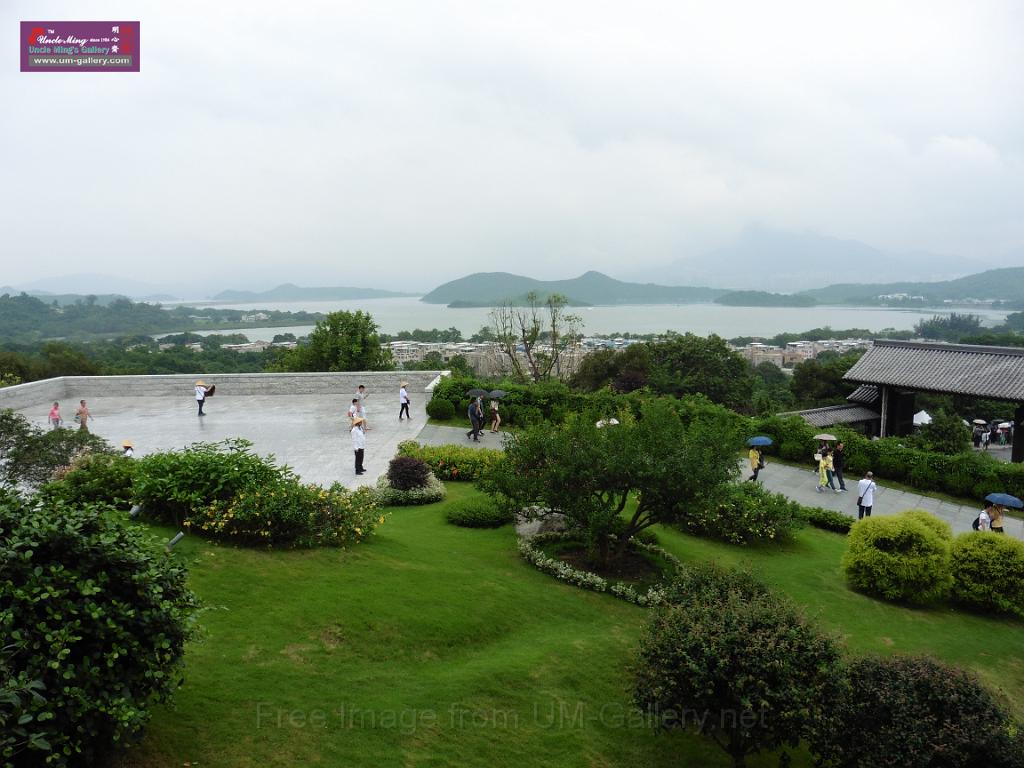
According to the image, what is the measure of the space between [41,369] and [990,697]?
3105 centimetres

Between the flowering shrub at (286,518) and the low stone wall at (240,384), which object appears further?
the low stone wall at (240,384)

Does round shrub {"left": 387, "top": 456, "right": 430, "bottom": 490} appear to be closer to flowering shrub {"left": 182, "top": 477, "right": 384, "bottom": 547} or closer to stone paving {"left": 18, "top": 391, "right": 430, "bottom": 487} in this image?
stone paving {"left": 18, "top": 391, "right": 430, "bottom": 487}

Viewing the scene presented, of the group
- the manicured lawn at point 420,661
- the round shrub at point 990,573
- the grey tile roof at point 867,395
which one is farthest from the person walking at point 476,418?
the grey tile roof at point 867,395

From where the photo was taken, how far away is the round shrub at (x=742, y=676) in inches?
219

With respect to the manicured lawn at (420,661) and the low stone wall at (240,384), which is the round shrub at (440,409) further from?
the manicured lawn at (420,661)

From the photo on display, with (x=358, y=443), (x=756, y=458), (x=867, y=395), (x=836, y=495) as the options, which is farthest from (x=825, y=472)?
(x=358, y=443)

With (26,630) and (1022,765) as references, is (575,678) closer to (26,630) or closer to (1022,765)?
(1022,765)

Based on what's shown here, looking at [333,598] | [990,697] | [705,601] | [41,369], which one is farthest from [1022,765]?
[41,369]

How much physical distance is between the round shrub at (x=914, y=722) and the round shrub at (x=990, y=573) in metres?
5.59

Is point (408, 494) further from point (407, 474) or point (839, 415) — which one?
point (839, 415)

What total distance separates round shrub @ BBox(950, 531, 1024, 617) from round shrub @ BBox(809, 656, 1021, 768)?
18.3 ft

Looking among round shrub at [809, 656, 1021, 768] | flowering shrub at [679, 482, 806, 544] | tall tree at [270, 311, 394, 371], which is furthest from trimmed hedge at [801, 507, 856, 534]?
tall tree at [270, 311, 394, 371]

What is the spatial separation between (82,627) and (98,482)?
5.22m

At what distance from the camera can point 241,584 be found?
7.41 metres
